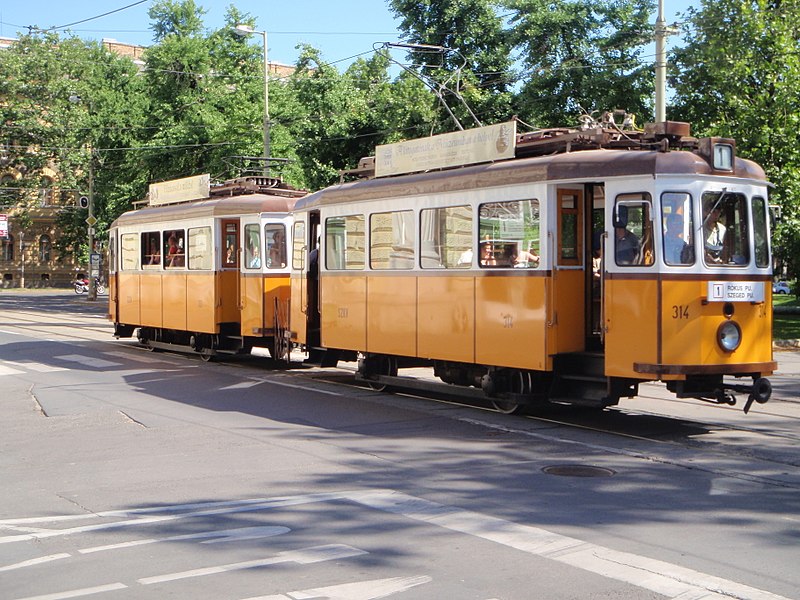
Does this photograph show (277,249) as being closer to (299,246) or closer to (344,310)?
(299,246)

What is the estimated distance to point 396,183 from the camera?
14.7m

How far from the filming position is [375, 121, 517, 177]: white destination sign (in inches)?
520

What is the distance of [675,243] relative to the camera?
36.6 feet

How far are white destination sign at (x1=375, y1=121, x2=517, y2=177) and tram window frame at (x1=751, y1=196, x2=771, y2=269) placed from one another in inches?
120

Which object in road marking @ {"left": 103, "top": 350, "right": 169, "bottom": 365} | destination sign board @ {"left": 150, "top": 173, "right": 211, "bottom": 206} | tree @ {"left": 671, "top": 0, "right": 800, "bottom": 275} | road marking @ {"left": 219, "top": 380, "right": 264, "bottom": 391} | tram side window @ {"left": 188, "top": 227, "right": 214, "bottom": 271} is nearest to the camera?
road marking @ {"left": 219, "top": 380, "right": 264, "bottom": 391}

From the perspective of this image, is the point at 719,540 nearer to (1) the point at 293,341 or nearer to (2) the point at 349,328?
(2) the point at 349,328

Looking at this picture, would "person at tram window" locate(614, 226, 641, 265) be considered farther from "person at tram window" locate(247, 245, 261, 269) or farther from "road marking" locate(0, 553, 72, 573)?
"person at tram window" locate(247, 245, 261, 269)

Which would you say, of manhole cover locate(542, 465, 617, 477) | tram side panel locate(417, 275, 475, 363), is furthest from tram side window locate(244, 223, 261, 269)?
manhole cover locate(542, 465, 617, 477)

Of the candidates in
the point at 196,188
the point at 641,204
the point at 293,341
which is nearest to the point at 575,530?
the point at 641,204

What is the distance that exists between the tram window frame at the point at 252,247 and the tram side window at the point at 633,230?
9456mm

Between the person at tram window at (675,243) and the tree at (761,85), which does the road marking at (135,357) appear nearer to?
the person at tram window at (675,243)

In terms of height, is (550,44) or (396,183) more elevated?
(550,44)

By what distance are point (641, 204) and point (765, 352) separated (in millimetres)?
2155

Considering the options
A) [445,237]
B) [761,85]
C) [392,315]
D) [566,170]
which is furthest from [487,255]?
[761,85]
